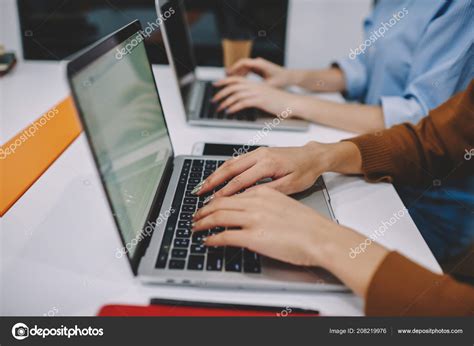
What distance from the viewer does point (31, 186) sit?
723 mm

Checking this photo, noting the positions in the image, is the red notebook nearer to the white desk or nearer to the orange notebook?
the white desk

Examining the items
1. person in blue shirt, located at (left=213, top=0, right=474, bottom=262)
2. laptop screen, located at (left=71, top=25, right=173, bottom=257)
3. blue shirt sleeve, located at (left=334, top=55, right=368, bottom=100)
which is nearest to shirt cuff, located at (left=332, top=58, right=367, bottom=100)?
blue shirt sleeve, located at (left=334, top=55, right=368, bottom=100)

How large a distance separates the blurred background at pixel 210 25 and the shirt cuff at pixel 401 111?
1.67 ft

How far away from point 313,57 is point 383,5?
0.57 meters

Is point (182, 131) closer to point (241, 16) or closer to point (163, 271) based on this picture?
point (163, 271)

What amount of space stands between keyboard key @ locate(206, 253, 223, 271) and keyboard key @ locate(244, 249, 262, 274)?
0.04 m

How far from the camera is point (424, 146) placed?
804 millimetres

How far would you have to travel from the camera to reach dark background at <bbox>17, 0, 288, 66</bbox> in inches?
52.8

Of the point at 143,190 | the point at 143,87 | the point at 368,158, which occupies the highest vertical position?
the point at 143,87

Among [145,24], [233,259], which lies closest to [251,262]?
[233,259]

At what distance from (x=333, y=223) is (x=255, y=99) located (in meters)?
0.52

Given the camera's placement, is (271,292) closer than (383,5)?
Yes

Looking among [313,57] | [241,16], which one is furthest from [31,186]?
[313,57]

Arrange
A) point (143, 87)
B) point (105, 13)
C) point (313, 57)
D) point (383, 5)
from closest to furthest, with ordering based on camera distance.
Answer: point (143, 87)
point (383, 5)
point (105, 13)
point (313, 57)
